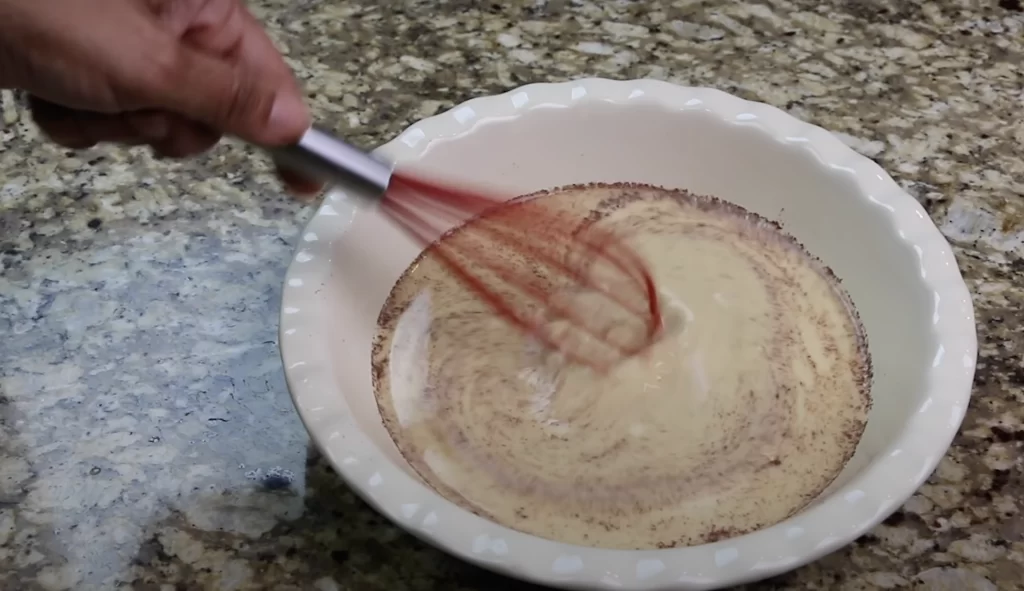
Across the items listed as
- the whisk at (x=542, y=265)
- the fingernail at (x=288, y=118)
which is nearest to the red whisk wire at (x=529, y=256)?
the whisk at (x=542, y=265)

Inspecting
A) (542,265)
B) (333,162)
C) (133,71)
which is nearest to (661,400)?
(542,265)

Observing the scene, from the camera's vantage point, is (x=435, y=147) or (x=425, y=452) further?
(x=435, y=147)

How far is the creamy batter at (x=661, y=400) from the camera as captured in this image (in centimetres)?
61

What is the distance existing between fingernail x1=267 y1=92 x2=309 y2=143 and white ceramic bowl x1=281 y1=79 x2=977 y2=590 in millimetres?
111

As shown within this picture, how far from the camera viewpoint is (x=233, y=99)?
546 mm

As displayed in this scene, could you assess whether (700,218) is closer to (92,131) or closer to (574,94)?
(574,94)

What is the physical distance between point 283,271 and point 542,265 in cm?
22

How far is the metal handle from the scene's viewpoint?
1.90 ft

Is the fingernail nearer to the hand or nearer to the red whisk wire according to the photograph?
the hand

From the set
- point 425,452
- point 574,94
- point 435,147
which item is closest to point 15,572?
point 425,452

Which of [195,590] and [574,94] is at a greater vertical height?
[574,94]

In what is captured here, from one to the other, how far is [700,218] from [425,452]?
32cm

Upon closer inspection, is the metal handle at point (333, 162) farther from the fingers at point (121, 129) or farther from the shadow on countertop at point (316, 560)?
the shadow on countertop at point (316, 560)

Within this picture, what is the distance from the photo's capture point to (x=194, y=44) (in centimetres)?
62
